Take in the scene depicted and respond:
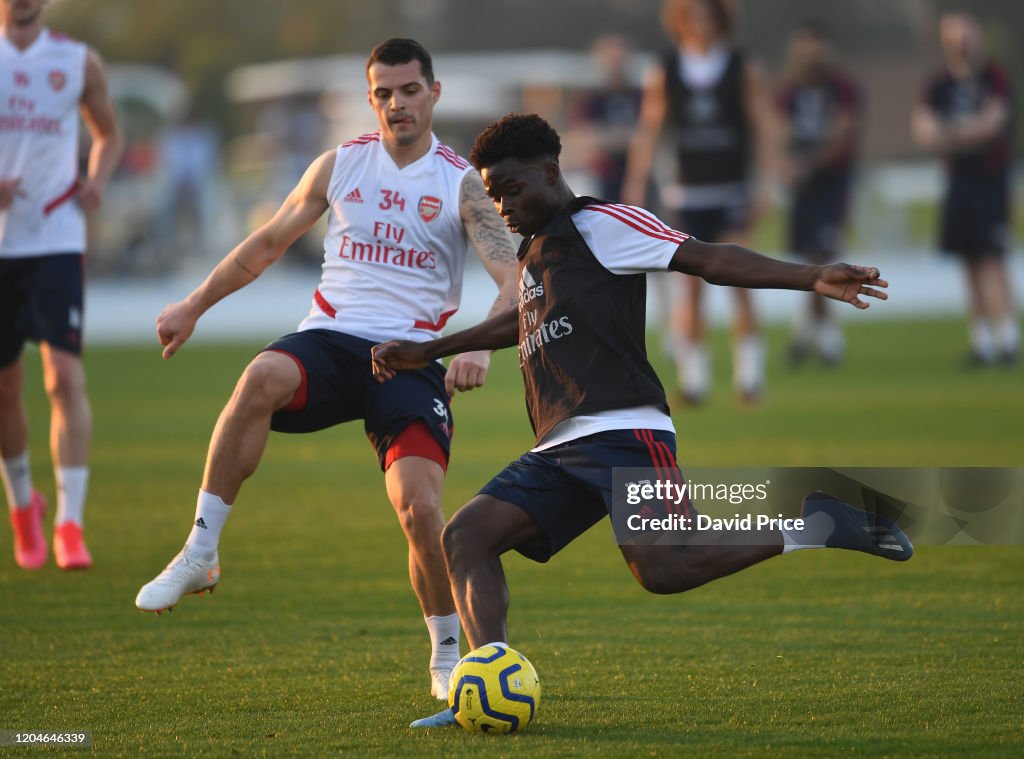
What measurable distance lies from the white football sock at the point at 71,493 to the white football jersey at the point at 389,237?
228 cm

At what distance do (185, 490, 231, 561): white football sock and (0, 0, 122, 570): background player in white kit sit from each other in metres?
2.29

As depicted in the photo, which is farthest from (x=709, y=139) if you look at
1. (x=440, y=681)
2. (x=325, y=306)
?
(x=440, y=681)

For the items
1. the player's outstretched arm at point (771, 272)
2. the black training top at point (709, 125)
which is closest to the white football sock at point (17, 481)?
the player's outstretched arm at point (771, 272)

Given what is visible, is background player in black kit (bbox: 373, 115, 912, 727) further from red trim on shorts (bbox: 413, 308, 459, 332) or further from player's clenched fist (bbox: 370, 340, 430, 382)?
red trim on shorts (bbox: 413, 308, 459, 332)

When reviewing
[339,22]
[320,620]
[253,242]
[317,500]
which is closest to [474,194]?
[253,242]

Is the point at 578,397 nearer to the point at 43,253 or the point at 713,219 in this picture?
the point at 43,253

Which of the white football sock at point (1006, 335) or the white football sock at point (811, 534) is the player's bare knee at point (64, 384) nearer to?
the white football sock at point (811, 534)

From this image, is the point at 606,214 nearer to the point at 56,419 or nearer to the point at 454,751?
the point at 454,751

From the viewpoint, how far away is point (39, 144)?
26.6 ft

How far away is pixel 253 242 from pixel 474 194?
2.75ft

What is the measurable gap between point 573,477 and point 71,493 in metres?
3.55

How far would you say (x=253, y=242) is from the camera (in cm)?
605

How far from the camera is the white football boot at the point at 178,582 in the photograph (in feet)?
18.1

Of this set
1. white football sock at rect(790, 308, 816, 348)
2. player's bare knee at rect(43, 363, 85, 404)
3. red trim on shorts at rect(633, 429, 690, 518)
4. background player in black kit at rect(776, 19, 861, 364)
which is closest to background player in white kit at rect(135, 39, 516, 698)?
red trim on shorts at rect(633, 429, 690, 518)
